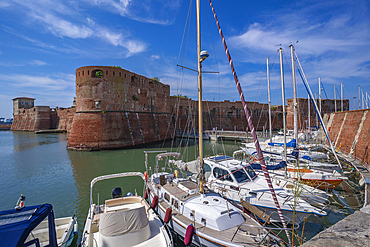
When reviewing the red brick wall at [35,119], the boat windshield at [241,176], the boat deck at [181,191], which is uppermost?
the red brick wall at [35,119]

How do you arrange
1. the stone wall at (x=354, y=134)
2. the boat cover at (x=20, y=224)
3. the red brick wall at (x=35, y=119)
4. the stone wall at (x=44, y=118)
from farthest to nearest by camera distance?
the red brick wall at (x=35, y=119) → the stone wall at (x=44, y=118) → the stone wall at (x=354, y=134) → the boat cover at (x=20, y=224)

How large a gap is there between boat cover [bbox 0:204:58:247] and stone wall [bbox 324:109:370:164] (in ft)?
61.8

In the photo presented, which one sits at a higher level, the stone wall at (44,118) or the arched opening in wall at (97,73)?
the arched opening in wall at (97,73)

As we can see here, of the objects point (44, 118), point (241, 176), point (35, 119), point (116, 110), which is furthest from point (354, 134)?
point (35, 119)

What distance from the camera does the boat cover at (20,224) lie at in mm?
4012

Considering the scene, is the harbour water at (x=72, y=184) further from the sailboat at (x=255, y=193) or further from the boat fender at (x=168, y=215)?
the boat fender at (x=168, y=215)

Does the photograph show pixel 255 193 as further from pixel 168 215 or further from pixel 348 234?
pixel 348 234

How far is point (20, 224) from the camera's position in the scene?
4391mm

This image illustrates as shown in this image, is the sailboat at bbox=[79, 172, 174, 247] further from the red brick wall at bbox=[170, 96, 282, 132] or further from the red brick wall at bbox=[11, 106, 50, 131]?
the red brick wall at bbox=[11, 106, 50, 131]

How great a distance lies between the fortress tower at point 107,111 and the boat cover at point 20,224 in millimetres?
21373

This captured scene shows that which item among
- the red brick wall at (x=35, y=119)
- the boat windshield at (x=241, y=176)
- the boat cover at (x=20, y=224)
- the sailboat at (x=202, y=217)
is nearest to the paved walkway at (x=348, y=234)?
the sailboat at (x=202, y=217)

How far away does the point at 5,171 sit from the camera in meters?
16.1

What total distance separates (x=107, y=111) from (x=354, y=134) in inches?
1163

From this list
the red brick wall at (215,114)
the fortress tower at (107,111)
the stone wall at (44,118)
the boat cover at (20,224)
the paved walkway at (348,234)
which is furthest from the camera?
the stone wall at (44,118)
